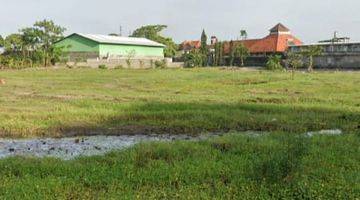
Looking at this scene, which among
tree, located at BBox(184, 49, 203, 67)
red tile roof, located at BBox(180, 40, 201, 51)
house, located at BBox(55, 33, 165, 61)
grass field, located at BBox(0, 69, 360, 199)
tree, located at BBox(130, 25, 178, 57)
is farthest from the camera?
red tile roof, located at BBox(180, 40, 201, 51)

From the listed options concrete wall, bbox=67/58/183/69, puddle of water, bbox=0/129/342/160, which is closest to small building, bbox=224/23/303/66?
concrete wall, bbox=67/58/183/69

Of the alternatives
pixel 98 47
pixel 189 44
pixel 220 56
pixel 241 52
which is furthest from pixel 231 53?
pixel 189 44

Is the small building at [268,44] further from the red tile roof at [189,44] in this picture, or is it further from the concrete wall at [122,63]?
the red tile roof at [189,44]

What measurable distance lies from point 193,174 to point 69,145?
465 centimetres

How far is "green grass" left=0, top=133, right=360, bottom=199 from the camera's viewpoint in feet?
21.7

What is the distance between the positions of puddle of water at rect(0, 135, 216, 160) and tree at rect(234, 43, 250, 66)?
64.9 meters

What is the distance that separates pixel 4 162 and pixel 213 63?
73791 millimetres

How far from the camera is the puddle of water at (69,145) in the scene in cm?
1016

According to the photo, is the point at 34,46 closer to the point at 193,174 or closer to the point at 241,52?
the point at 241,52

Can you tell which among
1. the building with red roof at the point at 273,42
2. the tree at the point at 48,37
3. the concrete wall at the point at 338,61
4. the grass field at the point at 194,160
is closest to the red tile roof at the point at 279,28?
the building with red roof at the point at 273,42

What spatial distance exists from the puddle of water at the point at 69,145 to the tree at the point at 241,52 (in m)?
64.9

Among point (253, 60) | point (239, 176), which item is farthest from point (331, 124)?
point (253, 60)

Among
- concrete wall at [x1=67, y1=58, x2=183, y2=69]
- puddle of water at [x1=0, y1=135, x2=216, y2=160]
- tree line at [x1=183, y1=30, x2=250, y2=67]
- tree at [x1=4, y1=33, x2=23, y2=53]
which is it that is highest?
tree at [x1=4, y1=33, x2=23, y2=53]

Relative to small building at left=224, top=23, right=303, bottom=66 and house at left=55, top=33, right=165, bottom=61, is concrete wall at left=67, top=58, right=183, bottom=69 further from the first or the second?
small building at left=224, top=23, right=303, bottom=66
